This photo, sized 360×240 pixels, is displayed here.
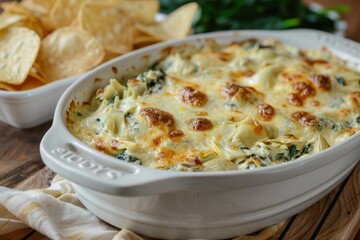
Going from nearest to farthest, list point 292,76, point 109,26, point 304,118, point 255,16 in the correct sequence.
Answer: point 304,118 < point 292,76 < point 109,26 < point 255,16

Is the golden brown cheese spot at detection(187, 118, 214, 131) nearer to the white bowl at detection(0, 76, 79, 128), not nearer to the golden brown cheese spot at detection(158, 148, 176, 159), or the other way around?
the golden brown cheese spot at detection(158, 148, 176, 159)

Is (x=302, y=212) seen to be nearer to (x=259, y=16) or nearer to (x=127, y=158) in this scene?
(x=127, y=158)

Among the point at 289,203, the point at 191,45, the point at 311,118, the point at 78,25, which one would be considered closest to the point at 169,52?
the point at 191,45

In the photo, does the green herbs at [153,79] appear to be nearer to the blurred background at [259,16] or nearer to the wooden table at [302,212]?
the wooden table at [302,212]

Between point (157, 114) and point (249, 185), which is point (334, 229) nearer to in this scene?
point (249, 185)

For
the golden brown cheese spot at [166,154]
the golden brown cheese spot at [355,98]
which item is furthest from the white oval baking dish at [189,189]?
the golden brown cheese spot at [355,98]

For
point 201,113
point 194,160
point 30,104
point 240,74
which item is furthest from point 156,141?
point 30,104
